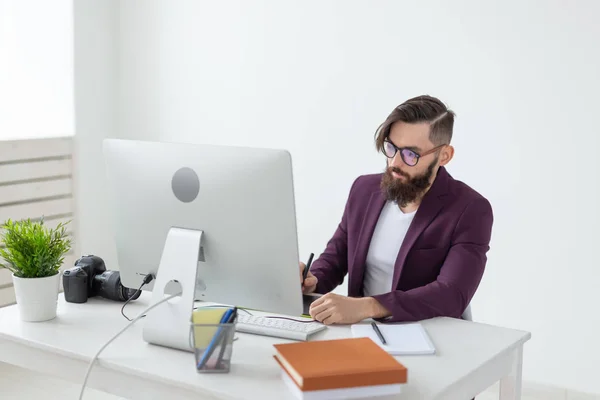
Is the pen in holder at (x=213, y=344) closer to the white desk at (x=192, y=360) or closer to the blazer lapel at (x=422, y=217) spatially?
→ the white desk at (x=192, y=360)

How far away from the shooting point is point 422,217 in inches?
95.3

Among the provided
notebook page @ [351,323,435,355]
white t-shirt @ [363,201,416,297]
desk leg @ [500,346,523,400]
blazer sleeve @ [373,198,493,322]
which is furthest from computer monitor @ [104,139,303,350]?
white t-shirt @ [363,201,416,297]

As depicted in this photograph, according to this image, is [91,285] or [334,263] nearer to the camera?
[91,285]

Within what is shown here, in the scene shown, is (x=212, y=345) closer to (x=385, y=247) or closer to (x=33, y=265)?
(x=33, y=265)

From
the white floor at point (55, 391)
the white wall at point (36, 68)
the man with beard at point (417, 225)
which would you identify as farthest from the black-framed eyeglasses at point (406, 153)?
the white wall at point (36, 68)

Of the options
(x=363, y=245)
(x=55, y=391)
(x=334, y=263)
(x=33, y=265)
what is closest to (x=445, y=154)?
(x=363, y=245)

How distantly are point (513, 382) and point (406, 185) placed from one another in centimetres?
67

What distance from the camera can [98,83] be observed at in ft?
14.6

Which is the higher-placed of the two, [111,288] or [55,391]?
[111,288]

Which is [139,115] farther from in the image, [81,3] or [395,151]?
[395,151]

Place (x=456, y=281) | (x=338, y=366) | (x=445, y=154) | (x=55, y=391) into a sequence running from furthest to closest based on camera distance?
(x=55, y=391) → (x=445, y=154) → (x=456, y=281) → (x=338, y=366)

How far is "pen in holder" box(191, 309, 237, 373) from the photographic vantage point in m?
1.74

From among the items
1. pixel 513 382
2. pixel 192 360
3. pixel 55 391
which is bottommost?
pixel 55 391

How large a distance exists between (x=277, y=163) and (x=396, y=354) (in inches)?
20.4
